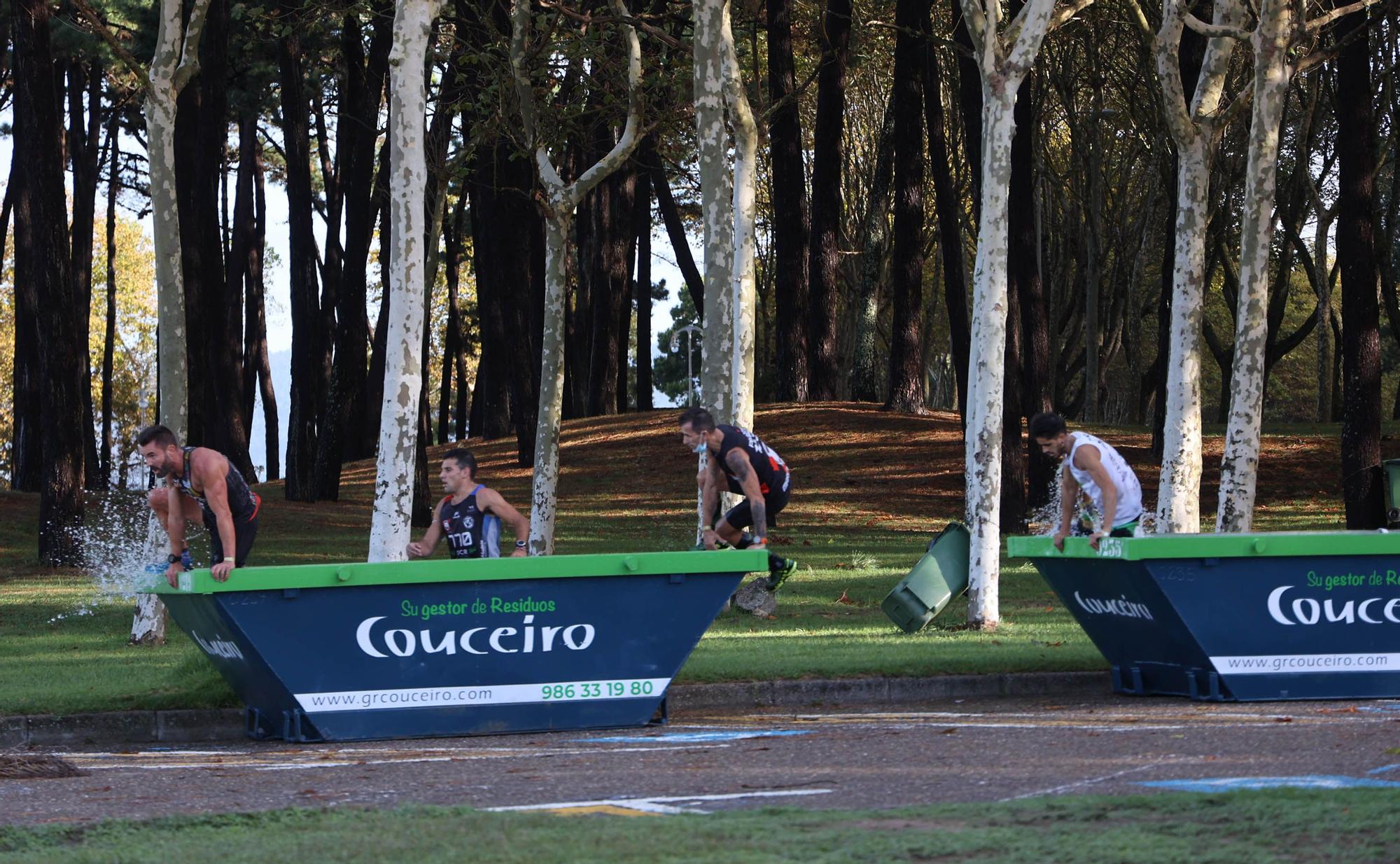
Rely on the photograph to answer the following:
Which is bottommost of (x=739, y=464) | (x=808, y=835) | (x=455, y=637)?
(x=808, y=835)

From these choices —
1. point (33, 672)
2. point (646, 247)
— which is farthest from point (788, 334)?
point (33, 672)

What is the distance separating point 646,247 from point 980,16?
111ft

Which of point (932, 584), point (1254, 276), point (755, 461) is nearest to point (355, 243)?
point (1254, 276)

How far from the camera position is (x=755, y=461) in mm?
12695

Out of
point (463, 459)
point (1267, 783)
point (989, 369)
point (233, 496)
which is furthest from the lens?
point (989, 369)

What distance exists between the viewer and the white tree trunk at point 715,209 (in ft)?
54.4

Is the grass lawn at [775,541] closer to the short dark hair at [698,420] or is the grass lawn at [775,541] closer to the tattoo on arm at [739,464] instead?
the tattoo on arm at [739,464]

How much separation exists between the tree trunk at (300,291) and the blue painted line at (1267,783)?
26.1 meters

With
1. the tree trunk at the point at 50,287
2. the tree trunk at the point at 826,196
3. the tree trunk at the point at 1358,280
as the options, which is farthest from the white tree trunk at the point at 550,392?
the tree trunk at the point at 826,196

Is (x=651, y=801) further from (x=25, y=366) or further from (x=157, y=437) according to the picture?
(x=25, y=366)

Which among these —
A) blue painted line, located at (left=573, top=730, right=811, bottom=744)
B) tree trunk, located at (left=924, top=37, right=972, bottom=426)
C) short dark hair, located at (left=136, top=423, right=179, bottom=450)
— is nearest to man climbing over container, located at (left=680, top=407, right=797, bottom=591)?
blue painted line, located at (left=573, top=730, right=811, bottom=744)

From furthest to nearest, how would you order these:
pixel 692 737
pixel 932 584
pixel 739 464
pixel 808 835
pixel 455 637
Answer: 1. pixel 932 584
2. pixel 739 464
3. pixel 455 637
4. pixel 692 737
5. pixel 808 835

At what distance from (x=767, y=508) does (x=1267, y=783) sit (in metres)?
5.91

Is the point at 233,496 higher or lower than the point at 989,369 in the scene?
lower
